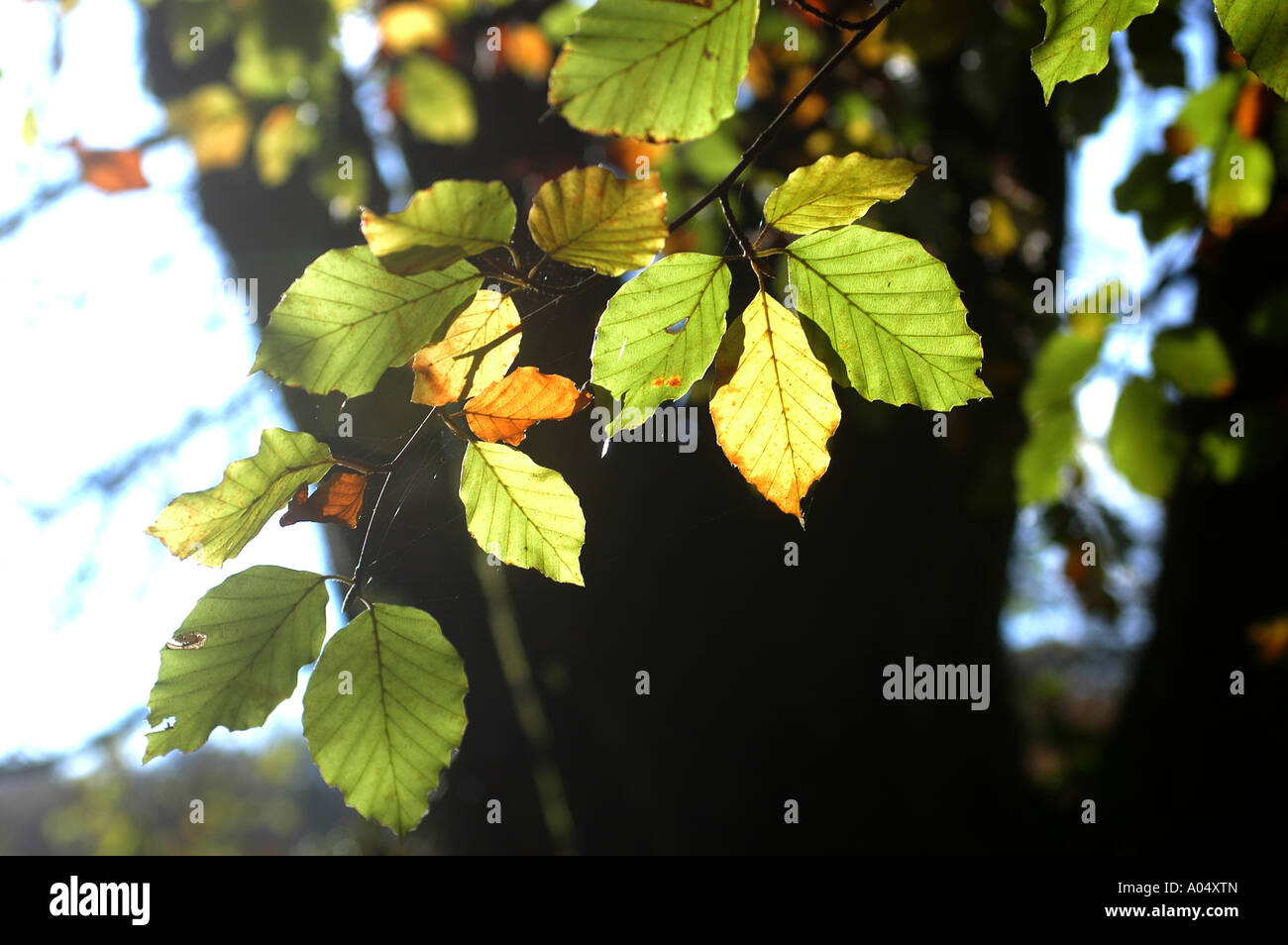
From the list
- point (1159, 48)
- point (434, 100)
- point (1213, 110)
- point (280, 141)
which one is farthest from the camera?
point (280, 141)

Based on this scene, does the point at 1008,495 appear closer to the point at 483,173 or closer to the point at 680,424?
the point at 680,424

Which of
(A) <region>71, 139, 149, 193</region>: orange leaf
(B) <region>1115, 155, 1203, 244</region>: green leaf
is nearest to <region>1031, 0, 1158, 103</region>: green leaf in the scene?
(B) <region>1115, 155, 1203, 244</region>: green leaf

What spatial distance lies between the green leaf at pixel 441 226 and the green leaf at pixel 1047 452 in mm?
1003

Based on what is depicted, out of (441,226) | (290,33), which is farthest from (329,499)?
(290,33)

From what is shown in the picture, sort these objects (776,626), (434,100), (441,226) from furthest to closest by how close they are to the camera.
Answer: (434,100) < (776,626) < (441,226)

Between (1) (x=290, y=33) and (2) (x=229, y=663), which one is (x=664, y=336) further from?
(1) (x=290, y=33)

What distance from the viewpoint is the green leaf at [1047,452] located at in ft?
3.55

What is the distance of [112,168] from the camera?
160cm

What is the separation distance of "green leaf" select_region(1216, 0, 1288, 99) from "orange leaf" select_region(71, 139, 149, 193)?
1889 mm

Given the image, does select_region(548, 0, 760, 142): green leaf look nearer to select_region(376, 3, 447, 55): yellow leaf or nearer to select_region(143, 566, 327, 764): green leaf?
select_region(143, 566, 327, 764): green leaf

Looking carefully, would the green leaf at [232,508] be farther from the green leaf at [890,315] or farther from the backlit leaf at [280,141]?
the backlit leaf at [280,141]

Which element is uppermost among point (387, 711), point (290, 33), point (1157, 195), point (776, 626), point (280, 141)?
point (280, 141)

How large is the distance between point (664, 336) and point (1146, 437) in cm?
98
